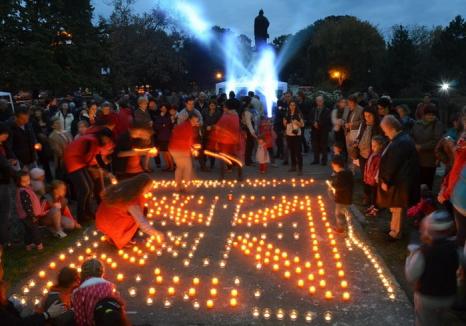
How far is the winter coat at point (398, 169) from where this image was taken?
7227mm

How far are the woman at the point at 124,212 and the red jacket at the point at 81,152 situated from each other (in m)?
1.34

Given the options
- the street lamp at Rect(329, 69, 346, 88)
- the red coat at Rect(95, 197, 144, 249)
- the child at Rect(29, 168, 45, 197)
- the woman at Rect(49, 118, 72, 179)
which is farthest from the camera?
the street lamp at Rect(329, 69, 346, 88)

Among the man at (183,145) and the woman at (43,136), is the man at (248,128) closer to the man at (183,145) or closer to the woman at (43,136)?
the man at (183,145)

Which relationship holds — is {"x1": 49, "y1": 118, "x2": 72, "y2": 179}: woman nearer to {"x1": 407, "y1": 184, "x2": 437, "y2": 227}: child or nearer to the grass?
the grass

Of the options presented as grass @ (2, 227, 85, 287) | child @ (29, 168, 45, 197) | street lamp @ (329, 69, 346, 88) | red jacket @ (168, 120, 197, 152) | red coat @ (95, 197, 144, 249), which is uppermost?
street lamp @ (329, 69, 346, 88)

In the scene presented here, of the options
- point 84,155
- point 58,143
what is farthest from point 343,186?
point 58,143

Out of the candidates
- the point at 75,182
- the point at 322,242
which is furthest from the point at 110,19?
the point at 322,242

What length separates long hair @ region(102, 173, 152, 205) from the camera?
23.1 ft

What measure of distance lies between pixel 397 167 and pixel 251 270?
2.54m

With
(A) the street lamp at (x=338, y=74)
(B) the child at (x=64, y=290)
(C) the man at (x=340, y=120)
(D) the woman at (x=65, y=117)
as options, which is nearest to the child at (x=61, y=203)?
(B) the child at (x=64, y=290)

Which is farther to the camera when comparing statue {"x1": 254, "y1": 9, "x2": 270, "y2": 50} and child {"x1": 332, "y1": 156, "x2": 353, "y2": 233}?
statue {"x1": 254, "y1": 9, "x2": 270, "y2": 50}

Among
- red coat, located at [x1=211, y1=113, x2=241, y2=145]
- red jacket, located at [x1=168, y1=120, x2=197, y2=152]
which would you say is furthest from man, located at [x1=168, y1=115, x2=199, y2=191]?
red coat, located at [x1=211, y1=113, x2=241, y2=145]

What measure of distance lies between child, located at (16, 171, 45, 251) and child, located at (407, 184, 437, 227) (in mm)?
5864

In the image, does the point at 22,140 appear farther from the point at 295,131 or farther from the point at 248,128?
the point at 295,131
